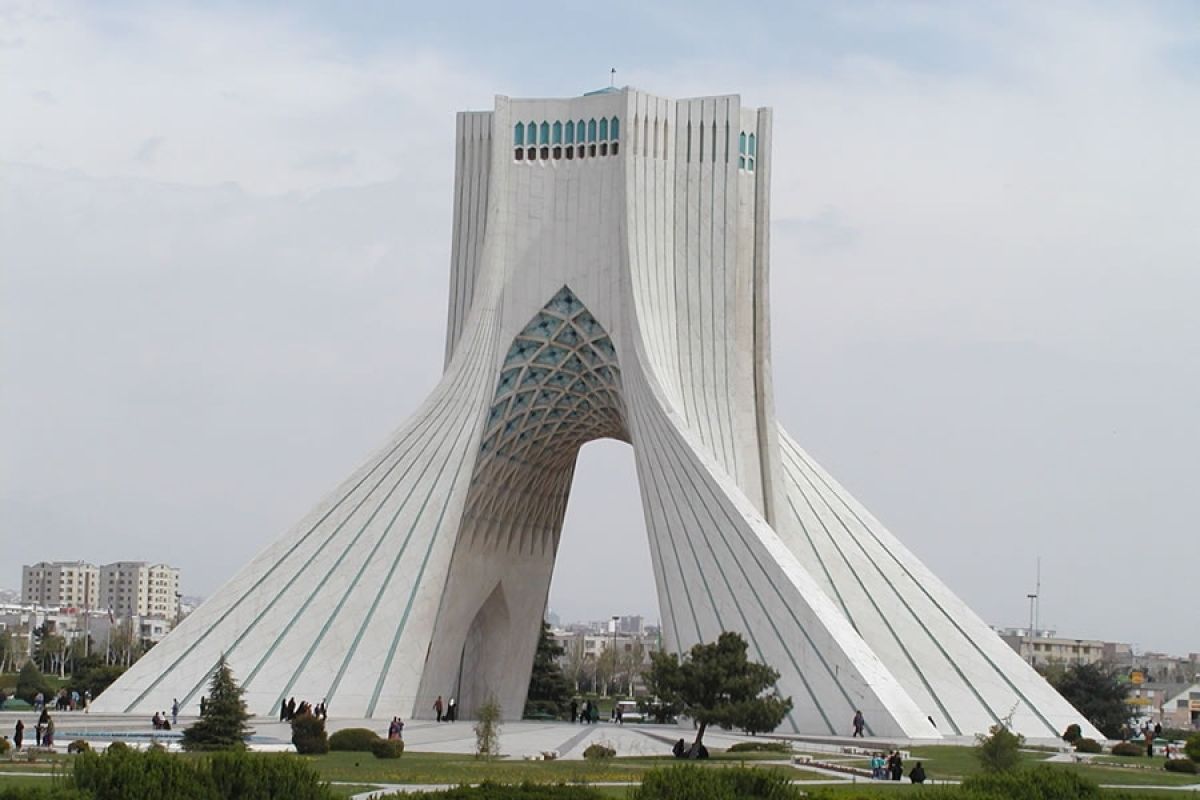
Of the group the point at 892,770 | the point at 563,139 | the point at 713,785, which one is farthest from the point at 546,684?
the point at 713,785

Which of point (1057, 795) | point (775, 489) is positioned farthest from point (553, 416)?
point (1057, 795)

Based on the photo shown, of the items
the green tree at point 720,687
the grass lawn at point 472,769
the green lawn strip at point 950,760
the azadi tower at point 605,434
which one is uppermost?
the azadi tower at point 605,434

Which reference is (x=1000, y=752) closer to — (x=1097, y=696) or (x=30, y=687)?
(x=1097, y=696)

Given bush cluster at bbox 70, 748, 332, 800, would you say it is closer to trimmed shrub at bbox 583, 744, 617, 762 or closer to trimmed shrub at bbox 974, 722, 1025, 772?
trimmed shrub at bbox 583, 744, 617, 762

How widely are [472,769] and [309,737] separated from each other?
11.8 ft

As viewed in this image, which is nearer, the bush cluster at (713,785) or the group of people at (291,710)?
the bush cluster at (713,785)

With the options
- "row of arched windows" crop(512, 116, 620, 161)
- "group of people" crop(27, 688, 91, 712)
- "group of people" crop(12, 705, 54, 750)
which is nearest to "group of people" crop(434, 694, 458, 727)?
"group of people" crop(27, 688, 91, 712)

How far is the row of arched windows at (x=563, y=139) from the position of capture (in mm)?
37062

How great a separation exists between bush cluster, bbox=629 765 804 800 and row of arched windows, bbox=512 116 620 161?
22816 millimetres

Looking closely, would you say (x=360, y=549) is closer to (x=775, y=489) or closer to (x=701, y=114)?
(x=775, y=489)

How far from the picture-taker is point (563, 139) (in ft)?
123

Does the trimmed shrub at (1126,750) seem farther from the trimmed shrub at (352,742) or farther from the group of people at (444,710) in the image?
the group of people at (444,710)

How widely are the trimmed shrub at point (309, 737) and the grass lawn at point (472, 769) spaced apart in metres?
0.20

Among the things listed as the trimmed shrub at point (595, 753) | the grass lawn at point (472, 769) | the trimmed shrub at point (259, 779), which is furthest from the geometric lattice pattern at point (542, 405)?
the trimmed shrub at point (259, 779)
